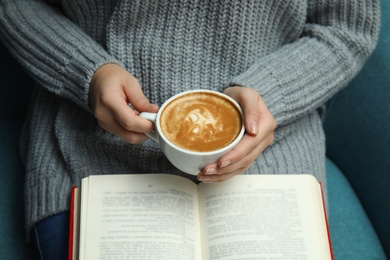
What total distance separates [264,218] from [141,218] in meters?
0.19

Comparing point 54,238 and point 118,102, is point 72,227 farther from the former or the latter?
point 118,102

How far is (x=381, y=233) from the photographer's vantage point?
1038mm

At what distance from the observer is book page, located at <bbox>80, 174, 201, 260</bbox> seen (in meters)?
0.78

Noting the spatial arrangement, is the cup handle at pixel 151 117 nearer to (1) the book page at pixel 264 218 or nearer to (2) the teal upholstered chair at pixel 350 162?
(1) the book page at pixel 264 218

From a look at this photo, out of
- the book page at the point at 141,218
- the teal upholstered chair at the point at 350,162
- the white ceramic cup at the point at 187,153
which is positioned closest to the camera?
the white ceramic cup at the point at 187,153

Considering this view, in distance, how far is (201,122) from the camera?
0.71 meters

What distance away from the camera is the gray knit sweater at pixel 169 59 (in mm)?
864

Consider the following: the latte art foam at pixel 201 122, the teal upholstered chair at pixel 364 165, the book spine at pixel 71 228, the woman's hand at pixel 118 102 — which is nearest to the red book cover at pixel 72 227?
the book spine at pixel 71 228

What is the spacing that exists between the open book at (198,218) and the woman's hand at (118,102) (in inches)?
3.6

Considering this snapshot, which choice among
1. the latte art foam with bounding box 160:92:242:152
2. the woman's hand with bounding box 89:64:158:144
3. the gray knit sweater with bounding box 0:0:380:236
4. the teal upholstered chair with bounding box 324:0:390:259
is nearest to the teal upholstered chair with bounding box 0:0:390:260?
the teal upholstered chair with bounding box 324:0:390:259

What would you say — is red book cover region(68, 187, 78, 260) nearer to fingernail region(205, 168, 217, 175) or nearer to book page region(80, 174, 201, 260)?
book page region(80, 174, 201, 260)

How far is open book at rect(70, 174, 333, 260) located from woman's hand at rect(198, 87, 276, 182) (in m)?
0.07

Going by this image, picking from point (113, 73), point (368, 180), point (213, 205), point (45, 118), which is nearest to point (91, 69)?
point (113, 73)

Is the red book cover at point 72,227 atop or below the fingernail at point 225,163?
below
